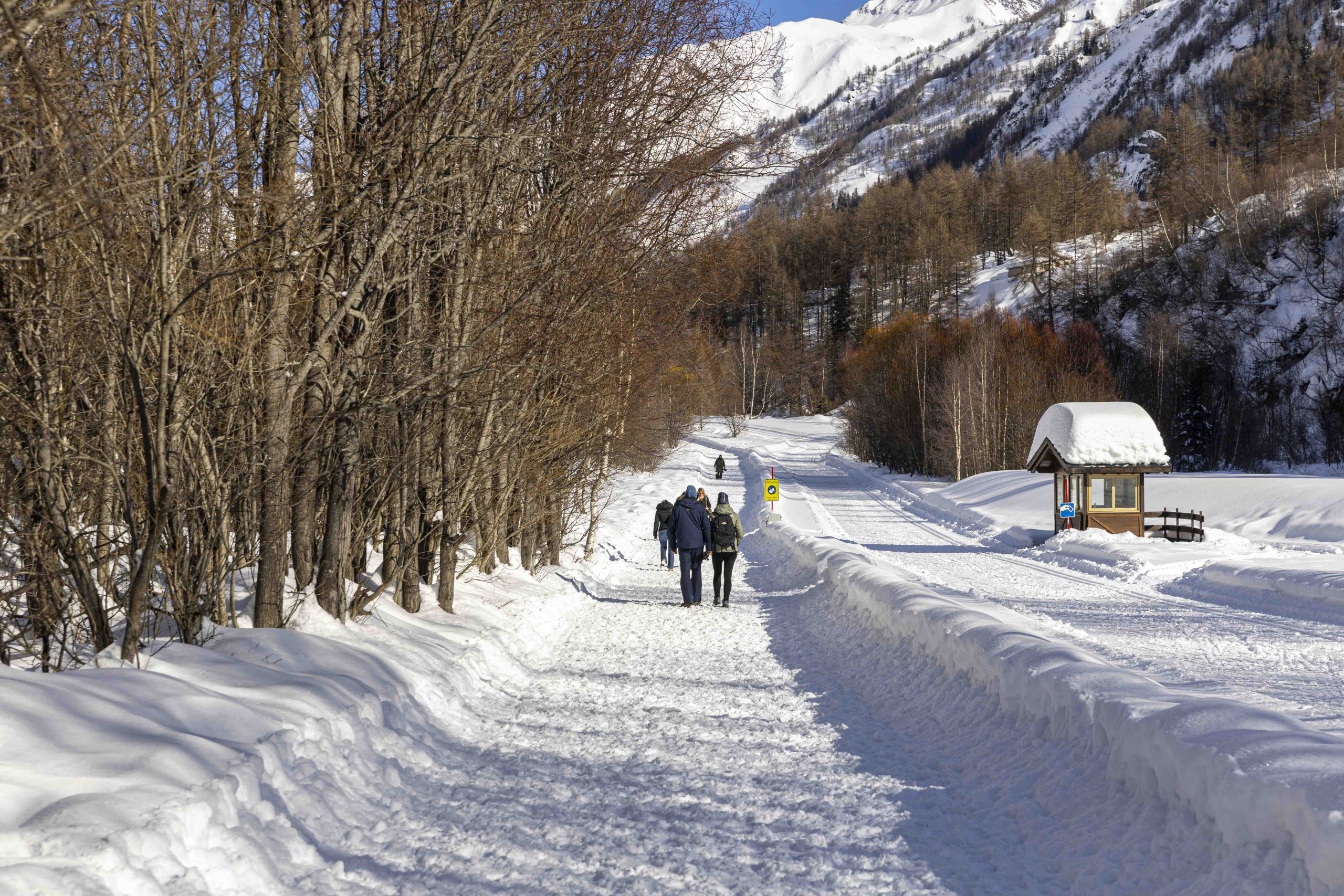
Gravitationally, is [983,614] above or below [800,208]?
below

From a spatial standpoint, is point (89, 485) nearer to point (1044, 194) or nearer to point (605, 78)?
point (605, 78)

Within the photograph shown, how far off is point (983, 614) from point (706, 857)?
6.07 metres

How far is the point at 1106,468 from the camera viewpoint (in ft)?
86.5

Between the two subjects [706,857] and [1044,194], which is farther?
[1044,194]

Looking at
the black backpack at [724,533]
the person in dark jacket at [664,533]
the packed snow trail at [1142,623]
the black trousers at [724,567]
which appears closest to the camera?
the packed snow trail at [1142,623]

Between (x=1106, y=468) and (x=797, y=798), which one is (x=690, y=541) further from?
(x=1106, y=468)

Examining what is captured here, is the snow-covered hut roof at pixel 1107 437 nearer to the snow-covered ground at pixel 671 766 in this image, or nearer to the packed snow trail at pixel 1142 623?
the packed snow trail at pixel 1142 623

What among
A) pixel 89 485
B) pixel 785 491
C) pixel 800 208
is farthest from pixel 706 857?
pixel 800 208

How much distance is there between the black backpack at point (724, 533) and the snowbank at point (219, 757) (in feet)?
23.6

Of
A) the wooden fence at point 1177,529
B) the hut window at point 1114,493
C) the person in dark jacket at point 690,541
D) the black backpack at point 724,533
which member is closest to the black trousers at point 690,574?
the person in dark jacket at point 690,541

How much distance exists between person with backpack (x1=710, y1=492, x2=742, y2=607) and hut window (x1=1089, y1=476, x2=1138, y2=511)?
1461 cm

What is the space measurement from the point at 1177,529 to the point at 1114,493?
6.54 feet

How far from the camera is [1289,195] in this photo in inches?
2672

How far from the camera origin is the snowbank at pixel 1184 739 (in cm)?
407
